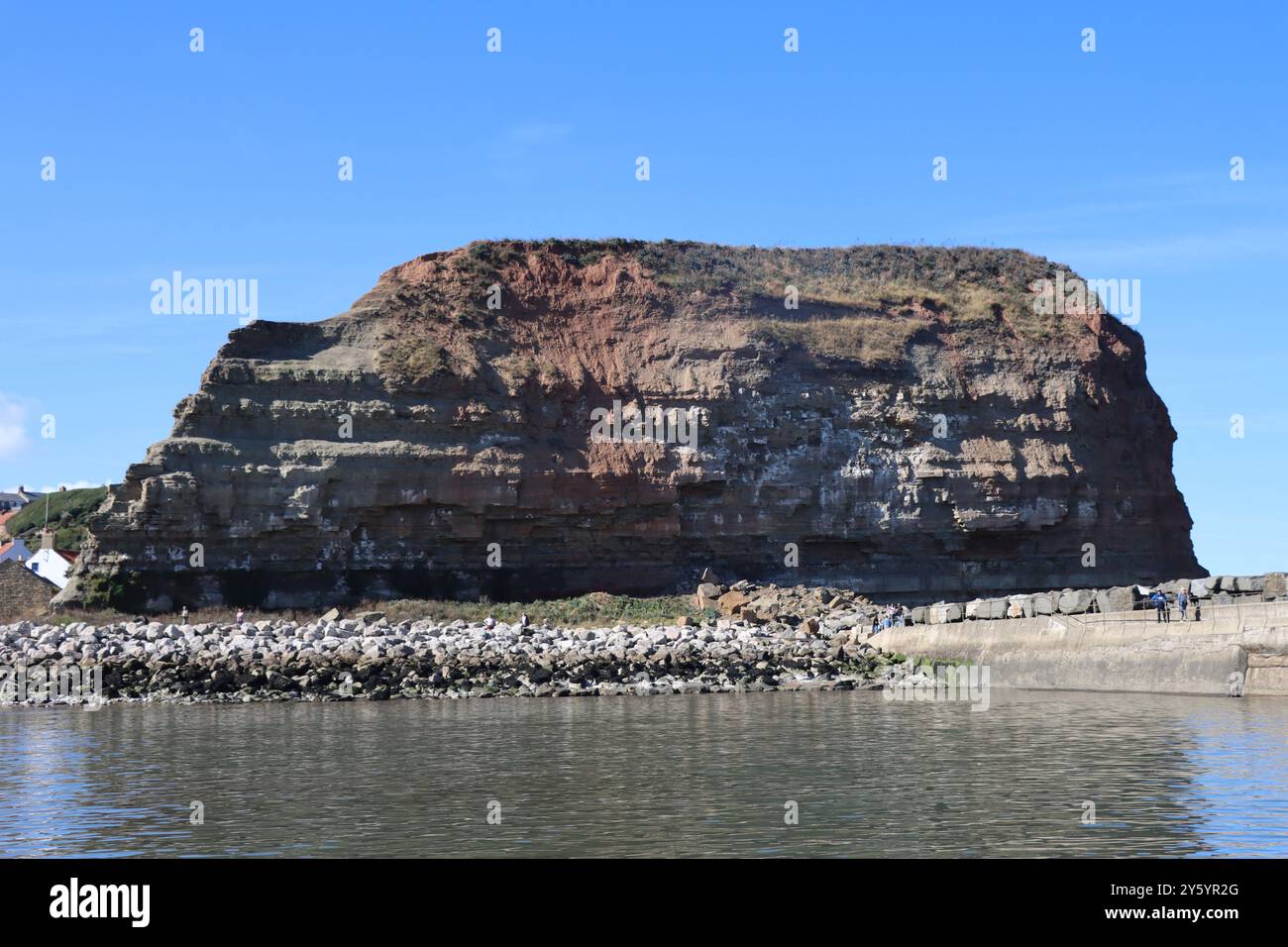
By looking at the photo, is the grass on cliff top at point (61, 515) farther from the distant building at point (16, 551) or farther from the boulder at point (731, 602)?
the boulder at point (731, 602)

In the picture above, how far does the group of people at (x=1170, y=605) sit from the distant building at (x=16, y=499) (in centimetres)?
9041

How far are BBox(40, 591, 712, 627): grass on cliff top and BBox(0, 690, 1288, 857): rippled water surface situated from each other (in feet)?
54.3

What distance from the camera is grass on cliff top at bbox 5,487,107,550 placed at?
71.0m

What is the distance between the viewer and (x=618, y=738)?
21953 millimetres

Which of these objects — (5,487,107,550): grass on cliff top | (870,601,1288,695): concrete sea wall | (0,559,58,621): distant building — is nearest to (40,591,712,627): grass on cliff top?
(0,559,58,621): distant building

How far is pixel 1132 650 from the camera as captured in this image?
89.7 feet

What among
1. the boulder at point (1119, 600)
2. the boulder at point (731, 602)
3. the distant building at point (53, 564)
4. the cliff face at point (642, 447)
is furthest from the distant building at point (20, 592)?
the boulder at point (1119, 600)

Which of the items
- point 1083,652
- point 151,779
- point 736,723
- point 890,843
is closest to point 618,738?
point 736,723

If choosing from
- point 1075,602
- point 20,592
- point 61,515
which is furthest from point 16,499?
point 1075,602

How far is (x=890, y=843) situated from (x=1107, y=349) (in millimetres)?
53664

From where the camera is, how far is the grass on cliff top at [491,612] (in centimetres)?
4300

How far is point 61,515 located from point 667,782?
7133 centimetres

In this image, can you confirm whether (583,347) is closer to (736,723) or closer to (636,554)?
(636,554)

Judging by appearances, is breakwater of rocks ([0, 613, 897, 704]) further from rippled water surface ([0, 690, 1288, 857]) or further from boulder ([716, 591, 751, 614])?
boulder ([716, 591, 751, 614])
